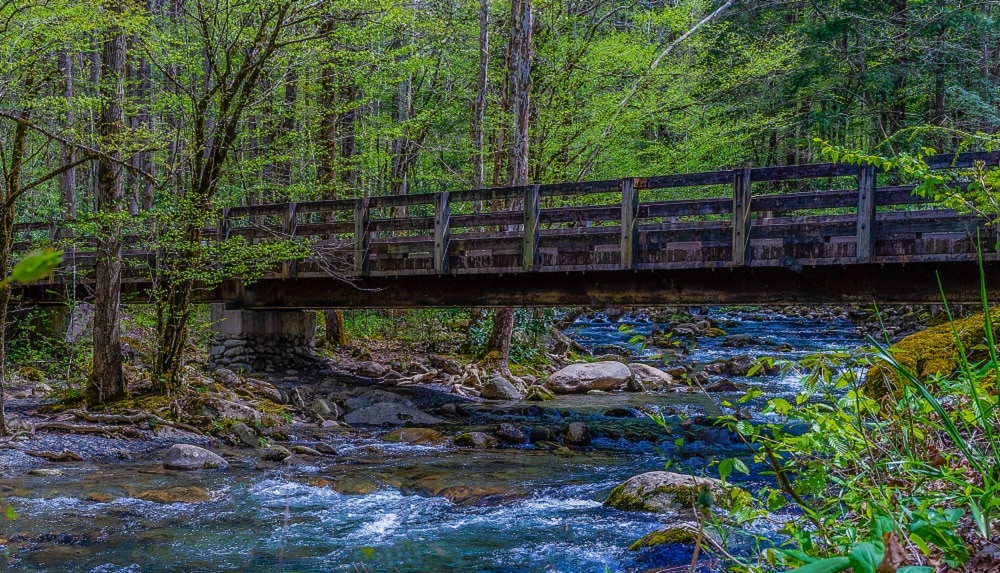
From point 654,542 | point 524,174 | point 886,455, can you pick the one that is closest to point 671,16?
point 524,174

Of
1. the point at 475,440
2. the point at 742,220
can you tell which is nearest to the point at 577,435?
the point at 475,440

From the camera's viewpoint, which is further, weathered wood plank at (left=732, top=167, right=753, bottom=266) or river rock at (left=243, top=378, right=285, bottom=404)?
river rock at (left=243, top=378, right=285, bottom=404)

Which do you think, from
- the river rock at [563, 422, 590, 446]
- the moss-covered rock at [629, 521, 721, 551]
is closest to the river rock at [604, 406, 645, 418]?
the river rock at [563, 422, 590, 446]

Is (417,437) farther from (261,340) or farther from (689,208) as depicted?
(261,340)

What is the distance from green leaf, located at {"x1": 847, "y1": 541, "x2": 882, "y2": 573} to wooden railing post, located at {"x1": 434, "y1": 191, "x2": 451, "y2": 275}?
1179cm

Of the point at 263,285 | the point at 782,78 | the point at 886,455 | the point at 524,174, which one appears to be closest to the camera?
the point at 886,455

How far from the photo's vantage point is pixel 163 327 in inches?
444

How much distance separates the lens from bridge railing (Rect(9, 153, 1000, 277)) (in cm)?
993

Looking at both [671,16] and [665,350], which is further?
[665,350]

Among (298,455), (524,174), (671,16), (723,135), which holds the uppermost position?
(671,16)

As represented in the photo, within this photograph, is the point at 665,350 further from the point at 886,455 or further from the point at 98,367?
the point at 886,455

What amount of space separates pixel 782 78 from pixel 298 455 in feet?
70.1

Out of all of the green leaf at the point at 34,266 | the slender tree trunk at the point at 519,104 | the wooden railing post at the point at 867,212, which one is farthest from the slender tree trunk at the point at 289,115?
the green leaf at the point at 34,266

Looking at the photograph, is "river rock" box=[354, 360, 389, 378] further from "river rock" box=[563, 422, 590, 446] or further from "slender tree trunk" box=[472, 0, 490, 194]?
"river rock" box=[563, 422, 590, 446]
